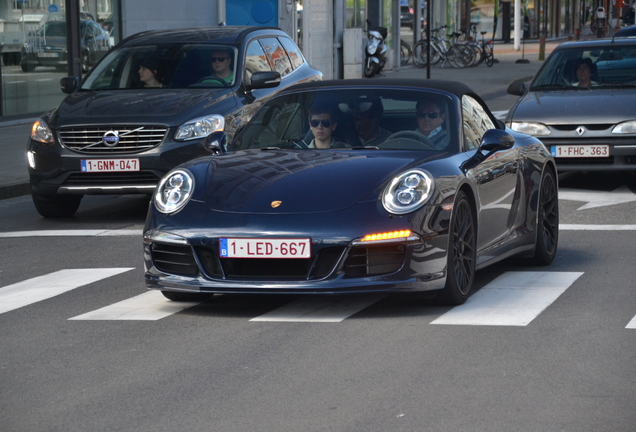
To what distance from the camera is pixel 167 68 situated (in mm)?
11805

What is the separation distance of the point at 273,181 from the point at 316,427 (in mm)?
2417

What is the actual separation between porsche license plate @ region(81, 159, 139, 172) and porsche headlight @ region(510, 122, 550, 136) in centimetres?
399

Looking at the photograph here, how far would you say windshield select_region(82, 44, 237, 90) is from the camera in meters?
11.7

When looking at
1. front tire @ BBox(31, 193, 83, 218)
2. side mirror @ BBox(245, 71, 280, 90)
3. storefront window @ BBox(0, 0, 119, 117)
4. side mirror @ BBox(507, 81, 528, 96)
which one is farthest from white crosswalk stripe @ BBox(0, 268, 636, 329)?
storefront window @ BBox(0, 0, 119, 117)

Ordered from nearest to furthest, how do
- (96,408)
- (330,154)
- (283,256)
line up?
(96,408) < (283,256) < (330,154)

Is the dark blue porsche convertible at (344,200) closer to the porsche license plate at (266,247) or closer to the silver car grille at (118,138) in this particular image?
the porsche license plate at (266,247)

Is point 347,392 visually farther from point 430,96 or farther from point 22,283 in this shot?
point 22,283

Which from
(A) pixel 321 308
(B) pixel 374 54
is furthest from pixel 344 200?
(B) pixel 374 54

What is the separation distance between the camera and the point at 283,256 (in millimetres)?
6324

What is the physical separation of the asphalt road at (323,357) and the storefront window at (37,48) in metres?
12.3

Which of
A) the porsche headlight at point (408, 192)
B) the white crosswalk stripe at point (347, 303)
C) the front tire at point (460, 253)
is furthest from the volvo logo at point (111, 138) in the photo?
the porsche headlight at point (408, 192)

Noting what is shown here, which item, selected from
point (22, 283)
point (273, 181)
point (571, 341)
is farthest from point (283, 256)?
point (22, 283)

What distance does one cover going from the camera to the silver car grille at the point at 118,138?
10.7 metres

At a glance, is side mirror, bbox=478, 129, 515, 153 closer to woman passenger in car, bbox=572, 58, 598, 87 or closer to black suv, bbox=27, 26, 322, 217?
black suv, bbox=27, 26, 322, 217
